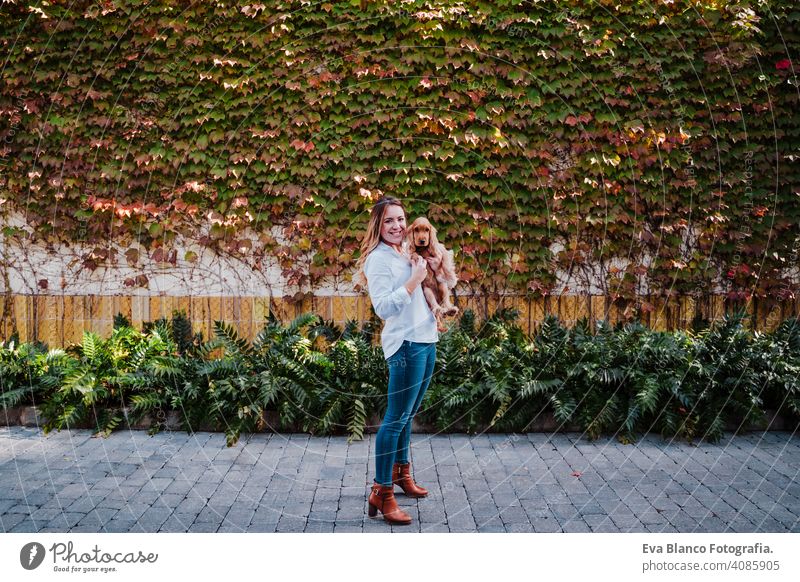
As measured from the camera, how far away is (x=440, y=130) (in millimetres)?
7758

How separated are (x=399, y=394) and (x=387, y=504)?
2.10 feet

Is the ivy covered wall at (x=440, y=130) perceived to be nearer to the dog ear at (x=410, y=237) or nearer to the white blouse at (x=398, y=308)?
the dog ear at (x=410, y=237)

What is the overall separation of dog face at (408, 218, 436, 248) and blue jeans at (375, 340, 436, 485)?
0.66 m

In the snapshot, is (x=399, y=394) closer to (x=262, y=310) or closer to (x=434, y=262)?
(x=434, y=262)

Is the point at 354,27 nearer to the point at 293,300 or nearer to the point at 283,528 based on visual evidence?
the point at 293,300

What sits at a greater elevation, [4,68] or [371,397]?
[4,68]

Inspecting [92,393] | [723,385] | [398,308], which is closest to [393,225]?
[398,308]

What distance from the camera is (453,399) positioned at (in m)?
5.96

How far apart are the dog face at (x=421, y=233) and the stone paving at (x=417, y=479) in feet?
5.31

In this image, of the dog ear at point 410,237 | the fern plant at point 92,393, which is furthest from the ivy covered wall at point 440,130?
the dog ear at point 410,237

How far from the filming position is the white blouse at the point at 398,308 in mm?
3973

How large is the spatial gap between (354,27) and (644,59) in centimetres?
314

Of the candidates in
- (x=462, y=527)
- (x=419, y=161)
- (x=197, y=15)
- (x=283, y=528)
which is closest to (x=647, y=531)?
(x=462, y=527)

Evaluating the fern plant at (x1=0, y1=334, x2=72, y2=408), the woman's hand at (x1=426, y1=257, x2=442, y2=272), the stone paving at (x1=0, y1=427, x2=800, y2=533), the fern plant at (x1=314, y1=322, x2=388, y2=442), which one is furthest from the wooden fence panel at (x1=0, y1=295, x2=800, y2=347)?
the woman's hand at (x1=426, y1=257, x2=442, y2=272)
